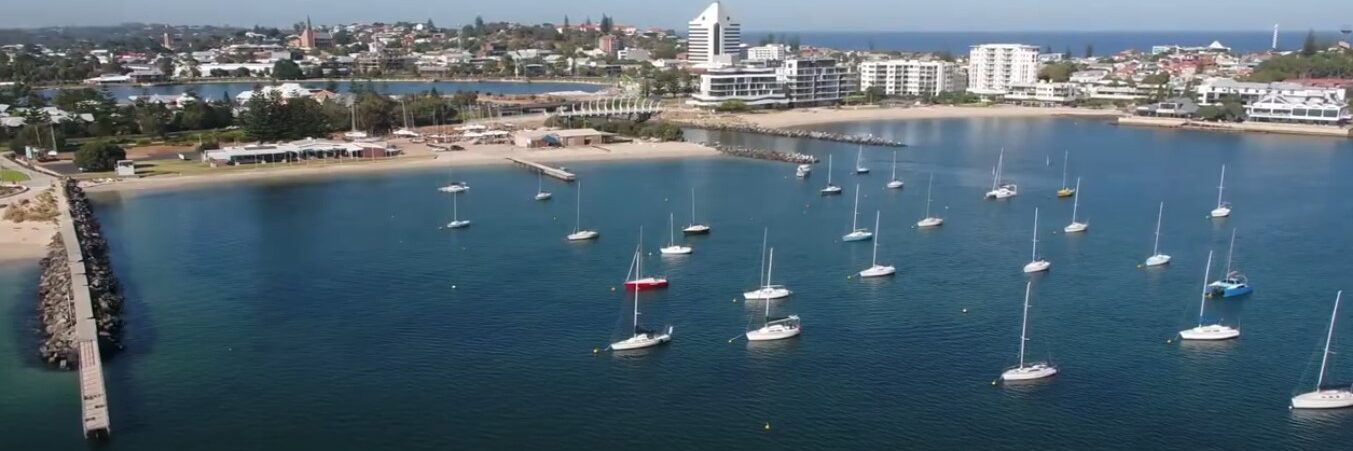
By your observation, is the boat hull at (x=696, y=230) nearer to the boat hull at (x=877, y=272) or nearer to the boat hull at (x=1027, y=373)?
the boat hull at (x=877, y=272)

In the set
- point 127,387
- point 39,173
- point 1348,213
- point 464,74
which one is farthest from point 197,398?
point 464,74

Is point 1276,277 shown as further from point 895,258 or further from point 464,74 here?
point 464,74

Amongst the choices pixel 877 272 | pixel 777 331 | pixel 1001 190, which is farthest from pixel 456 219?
pixel 1001 190

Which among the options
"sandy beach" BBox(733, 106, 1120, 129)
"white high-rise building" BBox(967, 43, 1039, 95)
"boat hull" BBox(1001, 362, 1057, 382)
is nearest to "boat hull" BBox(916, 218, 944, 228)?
"boat hull" BBox(1001, 362, 1057, 382)

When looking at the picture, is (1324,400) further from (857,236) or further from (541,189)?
(541,189)

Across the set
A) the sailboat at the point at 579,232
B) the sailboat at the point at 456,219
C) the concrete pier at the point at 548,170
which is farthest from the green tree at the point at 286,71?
the sailboat at the point at 579,232

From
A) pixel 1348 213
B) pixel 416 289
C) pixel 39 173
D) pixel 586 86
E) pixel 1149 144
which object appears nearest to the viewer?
pixel 416 289
